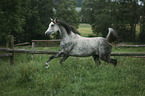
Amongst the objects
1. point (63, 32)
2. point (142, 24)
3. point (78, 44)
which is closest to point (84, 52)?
point (78, 44)

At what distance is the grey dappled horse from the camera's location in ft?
20.7

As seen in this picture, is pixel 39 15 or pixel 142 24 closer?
pixel 39 15

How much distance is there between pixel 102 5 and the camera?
129 feet

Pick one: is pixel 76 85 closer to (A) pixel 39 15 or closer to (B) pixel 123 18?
(A) pixel 39 15

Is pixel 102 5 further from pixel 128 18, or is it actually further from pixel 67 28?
pixel 67 28

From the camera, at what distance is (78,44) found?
6.43m

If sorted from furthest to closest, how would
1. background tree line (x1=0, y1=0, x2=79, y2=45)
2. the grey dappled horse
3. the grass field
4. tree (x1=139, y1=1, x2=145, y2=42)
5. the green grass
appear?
the grass field < tree (x1=139, y1=1, x2=145, y2=42) < background tree line (x1=0, y1=0, x2=79, y2=45) < the grey dappled horse < the green grass

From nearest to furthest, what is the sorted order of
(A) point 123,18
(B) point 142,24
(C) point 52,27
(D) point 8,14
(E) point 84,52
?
(C) point 52,27 < (E) point 84,52 < (D) point 8,14 < (B) point 142,24 < (A) point 123,18

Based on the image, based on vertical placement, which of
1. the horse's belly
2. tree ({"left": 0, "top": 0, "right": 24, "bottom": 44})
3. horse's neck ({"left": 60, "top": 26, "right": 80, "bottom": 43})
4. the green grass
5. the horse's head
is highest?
tree ({"left": 0, "top": 0, "right": 24, "bottom": 44})

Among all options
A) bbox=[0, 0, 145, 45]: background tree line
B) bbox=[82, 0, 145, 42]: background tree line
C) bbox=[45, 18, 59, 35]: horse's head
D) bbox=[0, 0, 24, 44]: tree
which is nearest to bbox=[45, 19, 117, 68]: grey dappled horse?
bbox=[45, 18, 59, 35]: horse's head

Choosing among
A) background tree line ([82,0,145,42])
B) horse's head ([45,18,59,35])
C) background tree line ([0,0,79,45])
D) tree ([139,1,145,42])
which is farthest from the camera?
background tree line ([82,0,145,42])

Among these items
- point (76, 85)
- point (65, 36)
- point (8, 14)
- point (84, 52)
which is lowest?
point (76, 85)

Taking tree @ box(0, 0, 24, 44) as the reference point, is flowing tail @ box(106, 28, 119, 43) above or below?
below

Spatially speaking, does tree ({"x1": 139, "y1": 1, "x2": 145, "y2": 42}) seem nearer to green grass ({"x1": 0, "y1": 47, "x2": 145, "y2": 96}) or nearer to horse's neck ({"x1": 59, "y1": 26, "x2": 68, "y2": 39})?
green grass ({"x1": 0, "y1": 47, "x2": 145, "y2": 96})
